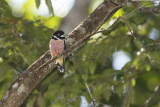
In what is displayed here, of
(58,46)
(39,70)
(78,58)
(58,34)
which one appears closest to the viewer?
(39,70)

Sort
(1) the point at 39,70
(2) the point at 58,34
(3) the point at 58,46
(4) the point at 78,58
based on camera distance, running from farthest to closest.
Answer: (4) the point at 78,58 → (2) the point at 58,34 → (3) the point at 58,46 → (1) the point at 39,70

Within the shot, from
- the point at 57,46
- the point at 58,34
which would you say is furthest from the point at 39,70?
the point at 58,34

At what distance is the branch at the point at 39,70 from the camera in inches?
116

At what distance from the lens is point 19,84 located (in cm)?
302

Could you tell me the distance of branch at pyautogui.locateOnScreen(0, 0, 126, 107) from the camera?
2.96m

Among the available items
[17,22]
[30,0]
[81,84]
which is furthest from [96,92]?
[30,0]

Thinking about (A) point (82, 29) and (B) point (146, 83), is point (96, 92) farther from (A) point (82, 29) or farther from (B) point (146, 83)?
(B) point (146, 83)

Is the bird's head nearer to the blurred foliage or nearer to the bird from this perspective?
the bird

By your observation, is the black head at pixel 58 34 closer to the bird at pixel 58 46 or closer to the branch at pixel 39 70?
the bird at pixel 58 46

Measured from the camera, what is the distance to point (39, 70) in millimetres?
3215

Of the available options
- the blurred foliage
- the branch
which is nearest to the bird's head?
the blurred foliage

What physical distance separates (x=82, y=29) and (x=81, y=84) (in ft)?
5.28

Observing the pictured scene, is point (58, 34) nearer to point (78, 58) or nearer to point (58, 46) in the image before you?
point (58, 46)

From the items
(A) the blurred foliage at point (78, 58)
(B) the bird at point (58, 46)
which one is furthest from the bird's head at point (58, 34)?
(A) the blurred foliage at point (78, 58)
